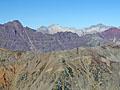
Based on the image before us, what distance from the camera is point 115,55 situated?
503 feet

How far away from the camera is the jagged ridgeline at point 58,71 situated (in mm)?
113062

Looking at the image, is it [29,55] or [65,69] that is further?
[29,55]

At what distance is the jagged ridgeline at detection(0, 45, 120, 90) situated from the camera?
371 feet

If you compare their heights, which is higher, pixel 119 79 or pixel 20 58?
pixel 20 58

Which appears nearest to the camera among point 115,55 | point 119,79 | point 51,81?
point 51,81

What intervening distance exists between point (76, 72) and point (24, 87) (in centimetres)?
2606

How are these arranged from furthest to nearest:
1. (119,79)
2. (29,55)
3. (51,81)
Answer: (29,55)
(119,79)
(51,81)

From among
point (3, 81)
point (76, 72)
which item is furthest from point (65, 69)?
point (3, 81)

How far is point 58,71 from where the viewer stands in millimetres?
126312

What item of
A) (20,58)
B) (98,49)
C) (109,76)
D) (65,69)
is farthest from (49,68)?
(98,49)

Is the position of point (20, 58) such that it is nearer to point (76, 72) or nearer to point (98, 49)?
point (76, 72)

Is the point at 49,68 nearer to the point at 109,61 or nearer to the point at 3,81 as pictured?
the point at 3,81

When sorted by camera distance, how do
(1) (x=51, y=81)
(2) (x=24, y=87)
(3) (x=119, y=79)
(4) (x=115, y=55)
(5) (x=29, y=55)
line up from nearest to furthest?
1. (2) (x=24, y=87)
2. (1) (x=51, y=81)
3. (3) (x=119, y=79)
4. (5) (x=29, y=55)
5. (4) (x=115, y=55)

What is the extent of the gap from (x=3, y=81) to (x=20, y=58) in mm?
25052
